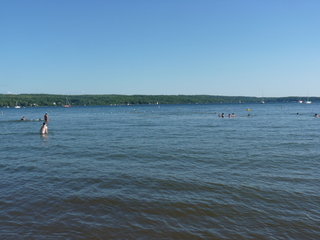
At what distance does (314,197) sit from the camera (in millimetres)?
11172

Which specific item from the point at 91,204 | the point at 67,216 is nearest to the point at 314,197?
the point at 91,204

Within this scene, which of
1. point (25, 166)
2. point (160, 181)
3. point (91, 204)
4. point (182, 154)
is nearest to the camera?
point (91, 204)

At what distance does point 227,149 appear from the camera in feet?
71.4

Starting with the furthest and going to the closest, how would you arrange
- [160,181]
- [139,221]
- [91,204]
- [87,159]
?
[87,159] → [160,181] → [91,204] → [139,221]

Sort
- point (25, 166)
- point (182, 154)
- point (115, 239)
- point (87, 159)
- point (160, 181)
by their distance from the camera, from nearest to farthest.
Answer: point (115, 239) < point (160, 181) < point (25, 166) < point (87, 159) < point (182, 154)

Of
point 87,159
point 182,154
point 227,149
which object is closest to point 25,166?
point 87,159

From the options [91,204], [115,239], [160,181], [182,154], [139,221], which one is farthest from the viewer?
[182,154]

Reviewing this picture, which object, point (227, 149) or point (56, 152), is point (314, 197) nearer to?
point (227, 149)

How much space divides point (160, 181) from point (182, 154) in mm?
6737

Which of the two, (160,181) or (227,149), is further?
(227,149)

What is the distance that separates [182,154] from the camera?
65.4 feet

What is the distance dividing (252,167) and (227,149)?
5.85 m

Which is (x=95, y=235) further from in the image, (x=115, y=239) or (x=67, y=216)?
(x=67, y=216)

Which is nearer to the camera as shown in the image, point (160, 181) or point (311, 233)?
point (311, 233)
